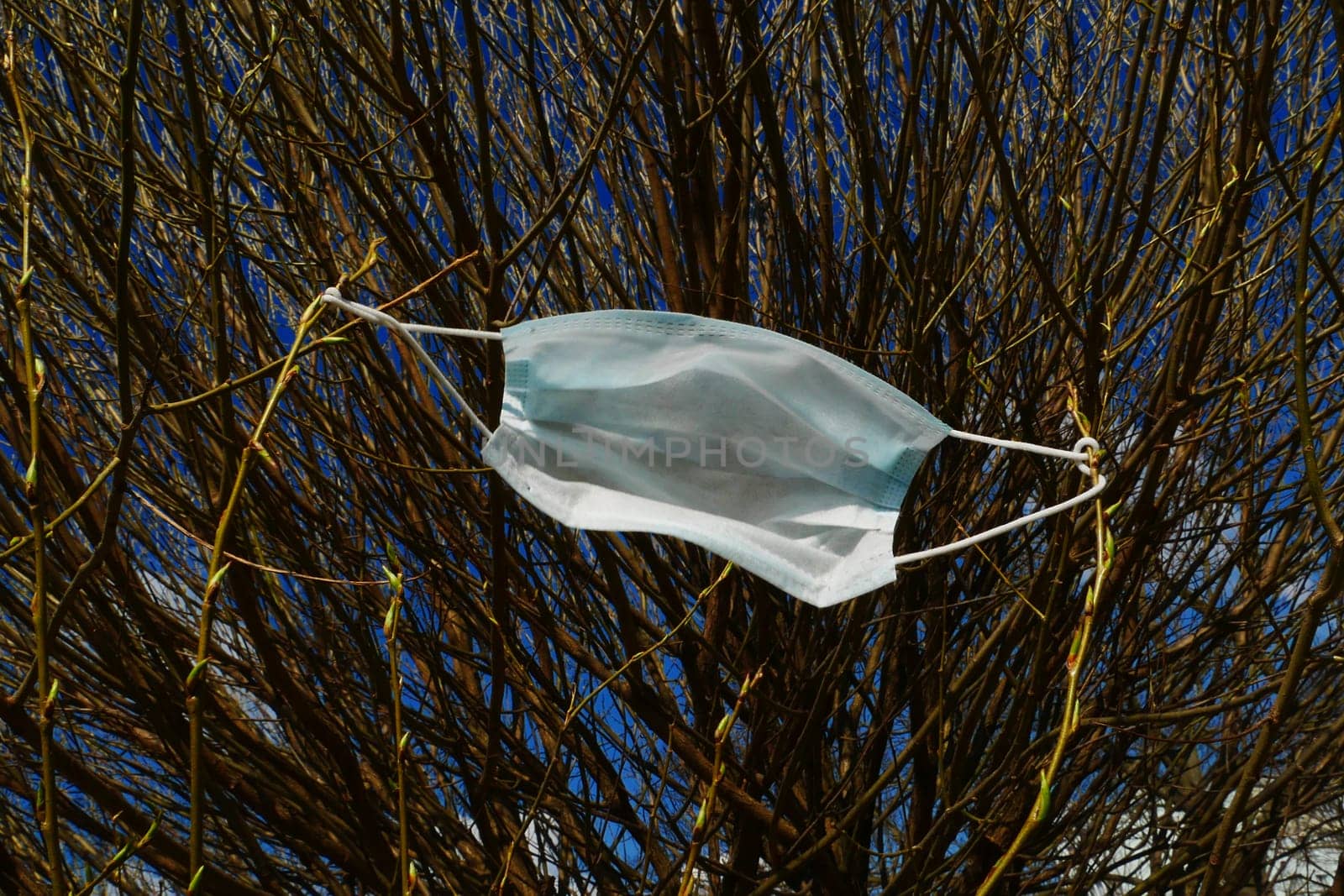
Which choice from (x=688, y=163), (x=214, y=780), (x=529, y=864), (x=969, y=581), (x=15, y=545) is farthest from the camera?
(x=969, y=581)

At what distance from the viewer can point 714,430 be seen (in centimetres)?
198

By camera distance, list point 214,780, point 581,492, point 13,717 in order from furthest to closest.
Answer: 1. point 214,780
2. point 581,492
3. point 13,717

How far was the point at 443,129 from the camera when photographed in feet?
8.27

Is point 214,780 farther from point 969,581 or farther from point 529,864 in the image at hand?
point 969,581

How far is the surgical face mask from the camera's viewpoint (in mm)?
1918

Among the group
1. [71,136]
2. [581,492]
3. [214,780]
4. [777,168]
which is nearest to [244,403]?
[71,136]

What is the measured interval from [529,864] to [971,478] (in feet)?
5.66

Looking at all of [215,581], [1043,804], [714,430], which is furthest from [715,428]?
[215,581]

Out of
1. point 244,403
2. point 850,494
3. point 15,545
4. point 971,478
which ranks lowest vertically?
point 15,545

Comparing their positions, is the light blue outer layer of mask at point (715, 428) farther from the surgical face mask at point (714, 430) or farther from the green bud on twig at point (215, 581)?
the green bud on twig at point (215, 581)

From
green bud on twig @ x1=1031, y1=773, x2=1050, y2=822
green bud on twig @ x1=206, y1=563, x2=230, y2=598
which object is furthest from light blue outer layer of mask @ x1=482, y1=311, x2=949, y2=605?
green bud on twig @ x1=206, y1=563, x2=230, y2=598

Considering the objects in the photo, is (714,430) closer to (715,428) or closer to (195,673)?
(715,428)

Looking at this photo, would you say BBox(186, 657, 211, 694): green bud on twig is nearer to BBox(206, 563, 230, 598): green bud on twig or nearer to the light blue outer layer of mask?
BBox(206, 563, 230, 598): green bud on twig

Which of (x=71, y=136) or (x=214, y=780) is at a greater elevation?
(x=71, y=136)
